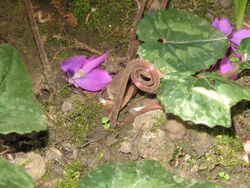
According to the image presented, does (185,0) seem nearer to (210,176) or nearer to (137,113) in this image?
(137,113)

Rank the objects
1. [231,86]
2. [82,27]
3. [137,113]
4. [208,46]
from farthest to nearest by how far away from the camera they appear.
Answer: [82,27] → [137,113] → [208,46] → [231,86]

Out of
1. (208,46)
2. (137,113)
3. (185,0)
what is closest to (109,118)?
Answer: (137,113)

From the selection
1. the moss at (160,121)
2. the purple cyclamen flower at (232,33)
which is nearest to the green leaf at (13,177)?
the moss at (160,121)

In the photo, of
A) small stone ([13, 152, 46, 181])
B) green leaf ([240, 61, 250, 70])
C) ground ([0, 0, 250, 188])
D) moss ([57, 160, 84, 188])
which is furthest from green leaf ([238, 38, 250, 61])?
small stone ([13, 152, 46, 181])

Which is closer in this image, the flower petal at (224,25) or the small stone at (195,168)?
the small stone at (195,168)

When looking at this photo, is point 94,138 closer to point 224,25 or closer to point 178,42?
point 178,42

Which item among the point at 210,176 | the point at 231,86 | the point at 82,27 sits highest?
the point at 231,86

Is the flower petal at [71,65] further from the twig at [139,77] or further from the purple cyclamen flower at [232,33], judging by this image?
the purple cyclamen flower at [232,33]
